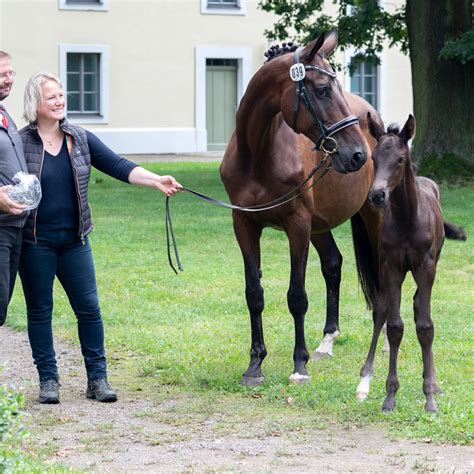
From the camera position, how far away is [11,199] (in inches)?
268

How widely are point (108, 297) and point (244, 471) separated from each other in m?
5.85

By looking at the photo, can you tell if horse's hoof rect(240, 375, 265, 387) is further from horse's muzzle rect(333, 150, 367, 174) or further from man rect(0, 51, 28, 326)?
man rect(0, 51, 28, 326)

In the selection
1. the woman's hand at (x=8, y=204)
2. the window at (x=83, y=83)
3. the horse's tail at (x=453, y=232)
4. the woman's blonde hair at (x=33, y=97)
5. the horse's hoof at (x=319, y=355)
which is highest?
the window at (x=83, y=83)

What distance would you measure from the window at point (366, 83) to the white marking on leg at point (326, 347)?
27.3 metres

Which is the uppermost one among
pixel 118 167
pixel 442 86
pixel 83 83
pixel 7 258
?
pixel 83 83

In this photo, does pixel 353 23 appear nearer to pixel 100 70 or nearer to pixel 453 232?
pixel 100 70

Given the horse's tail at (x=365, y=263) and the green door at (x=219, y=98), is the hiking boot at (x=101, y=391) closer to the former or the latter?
the horse's tail at (x=365, y=263)

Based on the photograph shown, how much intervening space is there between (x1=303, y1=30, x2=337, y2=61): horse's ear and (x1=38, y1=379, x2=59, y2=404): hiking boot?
108 inches

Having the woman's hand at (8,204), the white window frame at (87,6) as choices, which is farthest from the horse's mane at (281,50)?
the white window frame at (87,6)

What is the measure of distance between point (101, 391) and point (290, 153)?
82.3 inches

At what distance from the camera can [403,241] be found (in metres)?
7.17

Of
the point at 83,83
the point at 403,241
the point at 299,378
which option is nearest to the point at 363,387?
the point at 299,378

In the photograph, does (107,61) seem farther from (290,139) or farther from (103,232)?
(290,139)

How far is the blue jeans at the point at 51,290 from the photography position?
7469 millimetres
